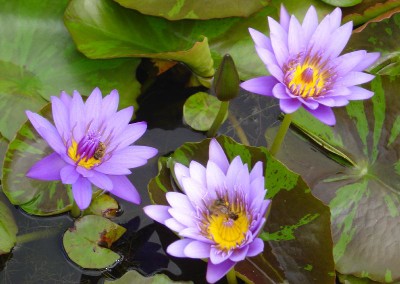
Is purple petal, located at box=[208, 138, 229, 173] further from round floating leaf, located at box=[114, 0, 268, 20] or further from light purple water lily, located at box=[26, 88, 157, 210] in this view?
round floating leaf, located at box=[114, 0, 268, 20]

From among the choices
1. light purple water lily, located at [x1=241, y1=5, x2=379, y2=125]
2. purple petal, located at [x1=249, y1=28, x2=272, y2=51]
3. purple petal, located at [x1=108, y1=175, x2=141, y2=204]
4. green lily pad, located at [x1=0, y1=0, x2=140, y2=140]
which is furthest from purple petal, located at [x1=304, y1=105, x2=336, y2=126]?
green lily pad, located at [x1=0, y1=0, x2=140, y2=140]

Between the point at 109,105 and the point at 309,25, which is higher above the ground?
the point at 309,25

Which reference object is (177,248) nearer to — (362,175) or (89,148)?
(89,148)

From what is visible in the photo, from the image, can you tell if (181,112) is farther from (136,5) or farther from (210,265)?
(210,265)

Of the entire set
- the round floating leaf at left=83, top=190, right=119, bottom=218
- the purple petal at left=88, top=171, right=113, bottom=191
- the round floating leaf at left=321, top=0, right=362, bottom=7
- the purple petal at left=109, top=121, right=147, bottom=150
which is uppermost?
the round floating leaf at left=321, top=0, right=362, bottom=7

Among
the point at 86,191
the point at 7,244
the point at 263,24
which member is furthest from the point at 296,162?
the point at 7,244

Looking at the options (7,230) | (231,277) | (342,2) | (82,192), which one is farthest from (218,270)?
(342,2)
